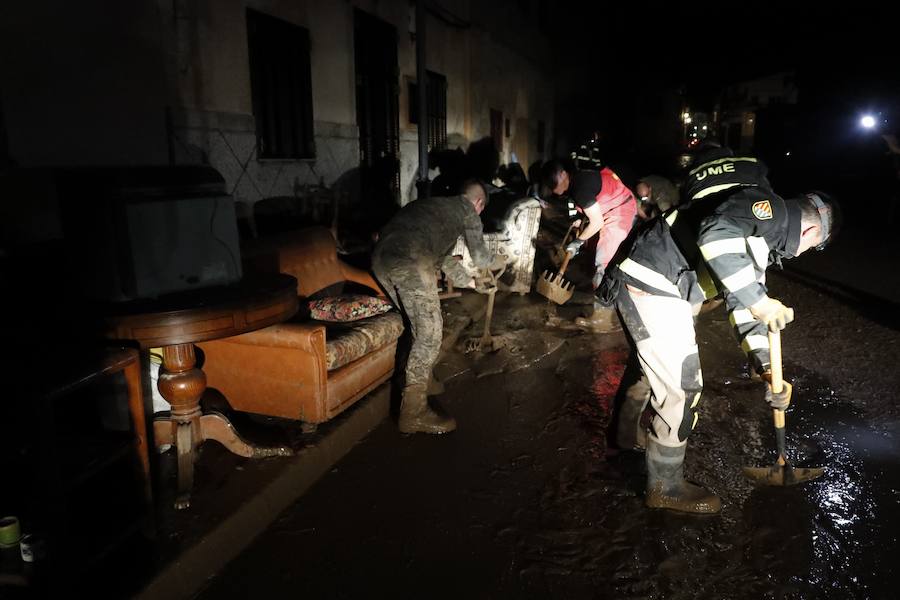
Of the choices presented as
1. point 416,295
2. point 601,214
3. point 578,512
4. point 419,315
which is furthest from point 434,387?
point 601,214

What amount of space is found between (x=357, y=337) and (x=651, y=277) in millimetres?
2041

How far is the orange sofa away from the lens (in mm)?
3742

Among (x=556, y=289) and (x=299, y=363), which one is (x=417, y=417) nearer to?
(x=299, y=363)

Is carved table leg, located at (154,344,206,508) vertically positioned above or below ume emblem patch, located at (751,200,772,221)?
below

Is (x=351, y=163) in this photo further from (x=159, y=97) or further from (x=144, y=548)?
(x=144, y=548)

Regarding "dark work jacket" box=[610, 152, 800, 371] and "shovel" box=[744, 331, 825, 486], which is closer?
"dark work jacket" box=[610, 152, 800, 371]

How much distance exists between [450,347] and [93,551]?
3.79 metres

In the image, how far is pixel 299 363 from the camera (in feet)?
12.3

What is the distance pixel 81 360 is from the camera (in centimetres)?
238

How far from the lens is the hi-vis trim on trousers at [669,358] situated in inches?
125

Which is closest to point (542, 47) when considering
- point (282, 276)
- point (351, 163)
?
point (351, 163)

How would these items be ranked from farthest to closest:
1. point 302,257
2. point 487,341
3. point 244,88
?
point 244,88, point 487,341, point 302,257

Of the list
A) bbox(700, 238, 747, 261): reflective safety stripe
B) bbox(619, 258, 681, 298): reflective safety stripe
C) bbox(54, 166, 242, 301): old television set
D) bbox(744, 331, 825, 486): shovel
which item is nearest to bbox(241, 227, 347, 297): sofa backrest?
bbox(54, 166, 242, 301): old television set

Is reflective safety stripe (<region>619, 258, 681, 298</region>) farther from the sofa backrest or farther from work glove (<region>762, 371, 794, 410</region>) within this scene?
the sofa backrest
